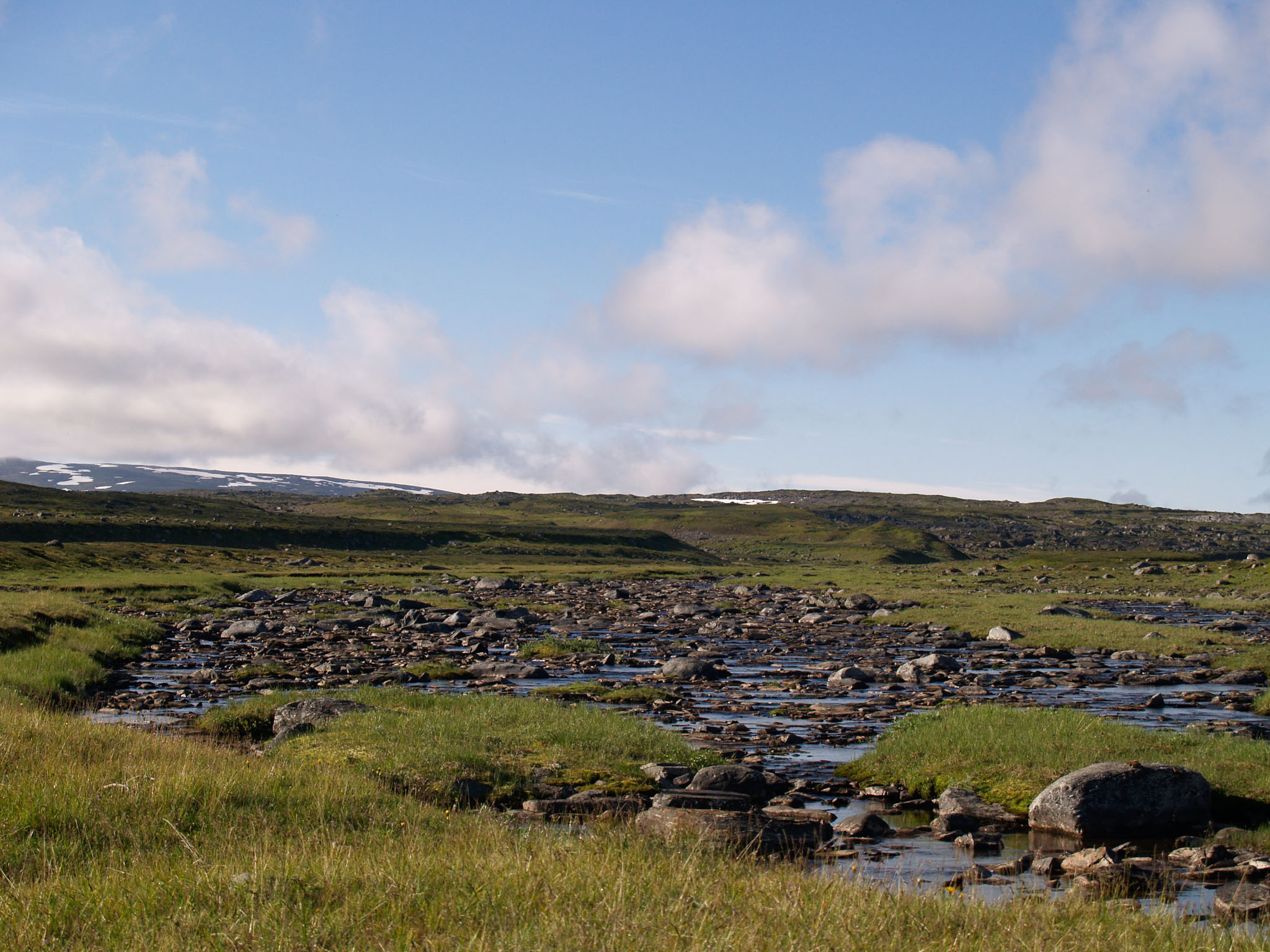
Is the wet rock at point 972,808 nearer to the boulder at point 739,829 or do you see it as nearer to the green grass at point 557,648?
the boulder at point 739,829

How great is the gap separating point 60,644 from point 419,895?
31.4m

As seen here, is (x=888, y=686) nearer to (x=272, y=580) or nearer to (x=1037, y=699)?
(x=1037, y=699)

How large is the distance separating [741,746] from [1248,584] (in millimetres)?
75874

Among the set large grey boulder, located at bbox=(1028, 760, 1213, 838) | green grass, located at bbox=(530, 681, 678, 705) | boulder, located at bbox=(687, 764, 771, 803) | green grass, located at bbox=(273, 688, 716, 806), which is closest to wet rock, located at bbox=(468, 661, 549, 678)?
green grass, located at bbox=(530, 681, 678, 705)

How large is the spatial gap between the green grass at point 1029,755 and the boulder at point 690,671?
1364 cm

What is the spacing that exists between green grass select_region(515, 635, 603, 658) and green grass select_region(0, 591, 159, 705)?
1486 cm

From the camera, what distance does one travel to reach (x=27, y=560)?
252 feet

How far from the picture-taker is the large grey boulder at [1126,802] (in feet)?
49.4

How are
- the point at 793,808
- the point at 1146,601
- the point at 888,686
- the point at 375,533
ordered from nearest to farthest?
the point at 793,808
the point at 888,686
the point at 1146,601
the point at 375,533

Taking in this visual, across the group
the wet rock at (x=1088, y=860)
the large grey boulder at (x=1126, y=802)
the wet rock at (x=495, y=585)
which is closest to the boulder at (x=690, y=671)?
the large grey boulder at (x=1126, y=802)

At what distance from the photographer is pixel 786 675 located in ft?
116

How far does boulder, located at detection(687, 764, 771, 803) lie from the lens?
1678cm

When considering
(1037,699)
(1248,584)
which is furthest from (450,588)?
(1248,584)

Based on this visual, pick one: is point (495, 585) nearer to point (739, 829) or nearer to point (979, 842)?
point (979, 842)
